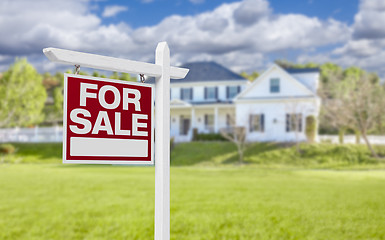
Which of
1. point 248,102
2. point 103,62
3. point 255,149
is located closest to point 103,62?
point 103,62

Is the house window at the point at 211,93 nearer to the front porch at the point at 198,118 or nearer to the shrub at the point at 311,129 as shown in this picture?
the front porch at the point at 198,118

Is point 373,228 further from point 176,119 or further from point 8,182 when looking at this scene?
point 176,119

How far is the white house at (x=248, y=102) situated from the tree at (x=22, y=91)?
11.1 metres

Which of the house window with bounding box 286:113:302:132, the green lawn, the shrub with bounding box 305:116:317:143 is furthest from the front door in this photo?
the green lawn

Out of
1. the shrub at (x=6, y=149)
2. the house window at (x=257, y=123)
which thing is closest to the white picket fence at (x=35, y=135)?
the shrub at (x=6, y=149)

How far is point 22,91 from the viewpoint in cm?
3241

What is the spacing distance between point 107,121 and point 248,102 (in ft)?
88.4

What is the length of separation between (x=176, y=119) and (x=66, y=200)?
24508 mm

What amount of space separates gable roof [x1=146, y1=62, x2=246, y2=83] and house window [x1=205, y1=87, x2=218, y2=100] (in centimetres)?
72

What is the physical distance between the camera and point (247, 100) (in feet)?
96.4

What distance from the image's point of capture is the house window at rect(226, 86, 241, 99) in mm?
32969

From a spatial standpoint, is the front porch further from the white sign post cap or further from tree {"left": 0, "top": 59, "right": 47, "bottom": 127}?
the white sign post cap

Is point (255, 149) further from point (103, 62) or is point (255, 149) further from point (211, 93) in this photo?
point (103, 62)

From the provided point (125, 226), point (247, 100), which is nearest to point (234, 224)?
point (125, 226)
